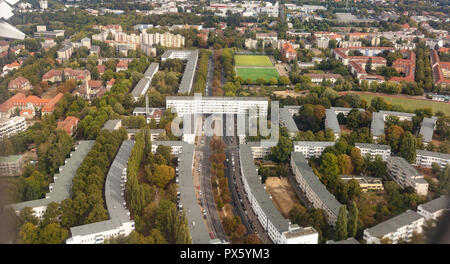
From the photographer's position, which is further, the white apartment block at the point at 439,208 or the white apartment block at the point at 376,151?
the white apartment block at the point at 376,151

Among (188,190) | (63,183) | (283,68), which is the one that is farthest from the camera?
(283,68)

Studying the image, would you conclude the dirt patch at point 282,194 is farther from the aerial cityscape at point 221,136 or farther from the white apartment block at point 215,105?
the white apartment block at point 215,105

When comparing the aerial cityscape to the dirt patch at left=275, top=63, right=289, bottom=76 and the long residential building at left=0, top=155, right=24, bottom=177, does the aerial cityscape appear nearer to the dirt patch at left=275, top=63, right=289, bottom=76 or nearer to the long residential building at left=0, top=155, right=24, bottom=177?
the long residential building at left=0, top=155, right=24, bottom=177

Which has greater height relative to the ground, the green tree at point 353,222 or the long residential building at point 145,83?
the long residential building at point 145,83

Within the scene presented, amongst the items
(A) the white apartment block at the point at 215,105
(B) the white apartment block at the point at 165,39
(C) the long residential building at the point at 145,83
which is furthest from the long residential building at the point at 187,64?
(B) the white apartment block at the point at 165,39

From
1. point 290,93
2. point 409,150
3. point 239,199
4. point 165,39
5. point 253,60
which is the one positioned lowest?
point 239,199

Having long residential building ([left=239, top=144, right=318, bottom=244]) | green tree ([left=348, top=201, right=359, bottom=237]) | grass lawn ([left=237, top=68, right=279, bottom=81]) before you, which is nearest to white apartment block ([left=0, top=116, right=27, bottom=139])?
long residential building ([left=239, top=144, right=318, bottom=244])

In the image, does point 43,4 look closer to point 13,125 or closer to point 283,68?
point 283,68

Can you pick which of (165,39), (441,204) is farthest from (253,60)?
(441,204)

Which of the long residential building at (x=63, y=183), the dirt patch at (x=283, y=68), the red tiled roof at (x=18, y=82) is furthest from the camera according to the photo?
the dirt patch at (x=283, y=68)
